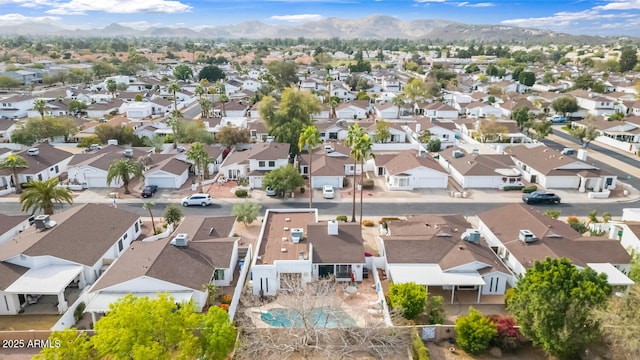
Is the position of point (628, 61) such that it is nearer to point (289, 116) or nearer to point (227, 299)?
point (289, 116)

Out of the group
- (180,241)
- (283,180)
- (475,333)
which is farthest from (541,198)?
(180,241)

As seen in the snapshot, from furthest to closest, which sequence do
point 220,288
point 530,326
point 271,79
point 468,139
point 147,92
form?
1. point 271,79
2. point 147,92
3. point 468,139
4. point 220,288
5. point 530,326

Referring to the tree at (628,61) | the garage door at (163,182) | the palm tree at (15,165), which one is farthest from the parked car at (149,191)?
the tree at (628,61)

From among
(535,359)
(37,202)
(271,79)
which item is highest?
(271,79)

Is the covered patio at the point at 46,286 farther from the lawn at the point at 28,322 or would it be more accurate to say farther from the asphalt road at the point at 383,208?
the asphalt road at the point at 383,208

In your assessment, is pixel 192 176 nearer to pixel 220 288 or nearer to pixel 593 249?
pixel 220 288

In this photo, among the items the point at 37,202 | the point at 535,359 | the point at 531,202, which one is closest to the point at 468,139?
the point at 531,202

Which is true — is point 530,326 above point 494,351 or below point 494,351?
above
